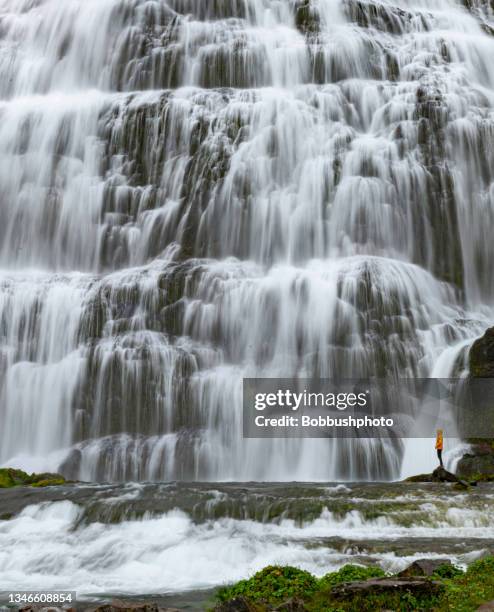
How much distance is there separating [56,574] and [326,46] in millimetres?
28305

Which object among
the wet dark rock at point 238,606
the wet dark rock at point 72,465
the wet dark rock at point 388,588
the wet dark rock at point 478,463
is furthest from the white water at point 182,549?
the wet dark rock at point 72,465

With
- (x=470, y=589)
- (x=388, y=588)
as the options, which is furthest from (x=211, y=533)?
(x=470, y=589)

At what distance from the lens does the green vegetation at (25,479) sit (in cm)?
1780

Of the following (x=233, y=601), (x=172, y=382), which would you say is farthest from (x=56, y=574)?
(x=172, y=382)

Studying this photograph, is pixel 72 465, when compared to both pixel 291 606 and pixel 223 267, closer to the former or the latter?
pixel 223 267

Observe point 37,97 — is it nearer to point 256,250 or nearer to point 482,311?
point 256,250

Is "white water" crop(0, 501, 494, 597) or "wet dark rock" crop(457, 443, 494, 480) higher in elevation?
"wet dark rock" crop(457, 443, 494, 480)

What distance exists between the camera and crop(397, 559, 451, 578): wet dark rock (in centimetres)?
867

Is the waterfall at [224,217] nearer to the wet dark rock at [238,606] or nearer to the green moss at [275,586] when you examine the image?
the green moss at [275,586]

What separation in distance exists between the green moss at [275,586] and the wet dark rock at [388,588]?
553mm

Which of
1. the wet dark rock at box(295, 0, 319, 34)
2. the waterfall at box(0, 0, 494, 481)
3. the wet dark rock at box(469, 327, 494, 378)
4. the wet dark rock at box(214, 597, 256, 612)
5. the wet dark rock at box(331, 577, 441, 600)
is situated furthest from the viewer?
the wet dark rock at box(295, 0, 319, 34)

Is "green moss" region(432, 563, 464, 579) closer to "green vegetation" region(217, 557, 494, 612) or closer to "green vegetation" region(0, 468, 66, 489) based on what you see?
"green vegetation" region(217, 557, 494, 612)
